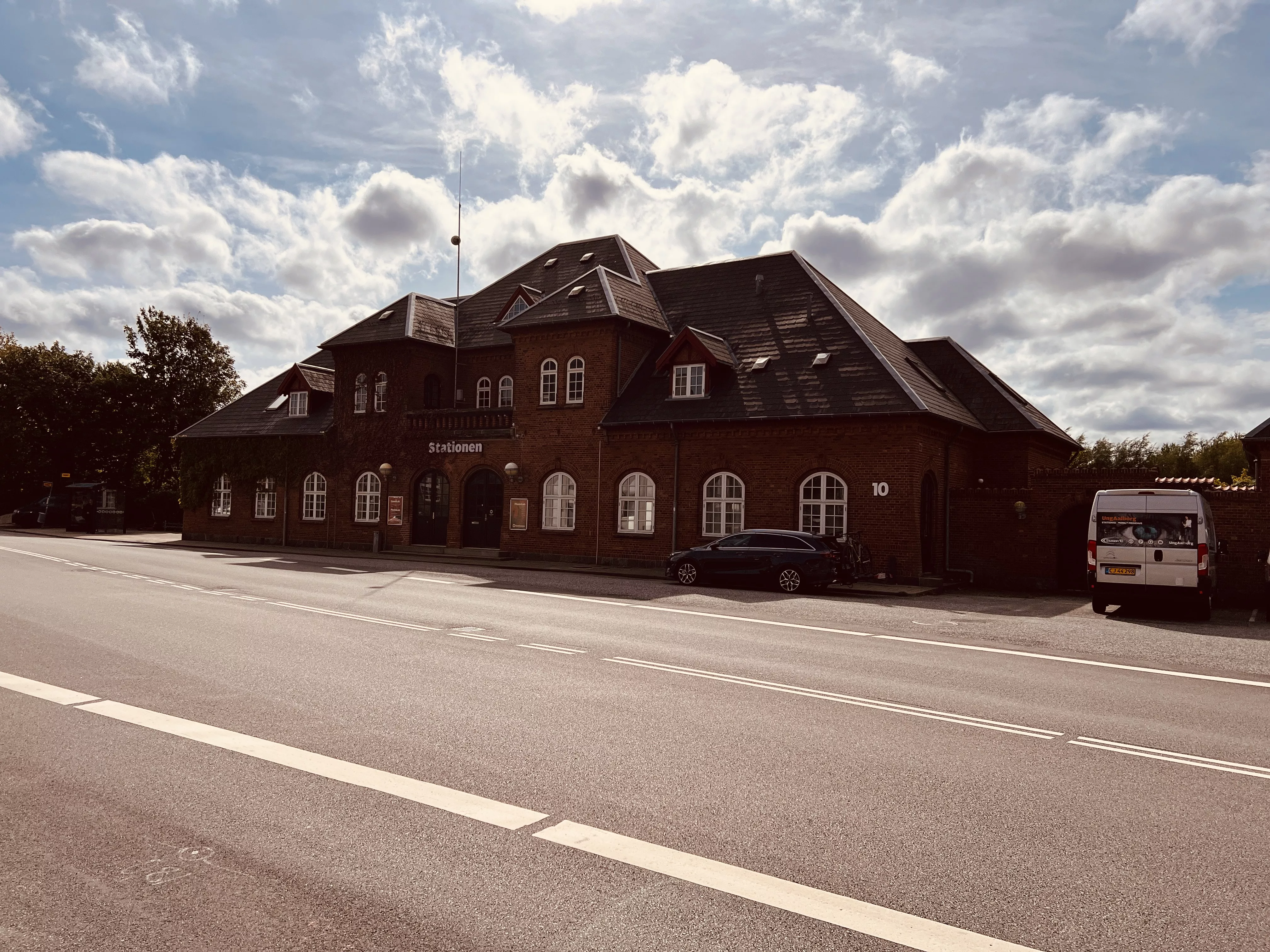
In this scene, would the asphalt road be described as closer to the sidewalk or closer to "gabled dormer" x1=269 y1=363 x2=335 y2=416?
the sidewalk

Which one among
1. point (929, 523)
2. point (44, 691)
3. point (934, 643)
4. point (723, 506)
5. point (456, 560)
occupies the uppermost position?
point (723, 506)

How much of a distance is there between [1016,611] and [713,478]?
34.8 ft

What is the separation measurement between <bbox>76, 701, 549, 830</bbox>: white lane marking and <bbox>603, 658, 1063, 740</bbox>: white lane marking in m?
4.23

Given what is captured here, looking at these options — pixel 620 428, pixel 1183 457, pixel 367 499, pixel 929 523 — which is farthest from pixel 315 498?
pixel 1183 457

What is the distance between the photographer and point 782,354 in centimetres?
2852

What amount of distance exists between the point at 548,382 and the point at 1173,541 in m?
19.2

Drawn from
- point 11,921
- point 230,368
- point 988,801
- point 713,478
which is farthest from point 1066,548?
point 230,368

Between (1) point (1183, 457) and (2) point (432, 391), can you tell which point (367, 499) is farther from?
(1) point (1183, 457)

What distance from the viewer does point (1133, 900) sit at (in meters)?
4.36

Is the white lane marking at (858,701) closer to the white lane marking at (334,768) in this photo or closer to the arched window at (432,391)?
the white lane marking at (334,768)

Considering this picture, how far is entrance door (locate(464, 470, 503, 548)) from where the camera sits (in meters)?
33.5

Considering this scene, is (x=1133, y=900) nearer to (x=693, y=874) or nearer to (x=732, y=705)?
(x=693, y=874)

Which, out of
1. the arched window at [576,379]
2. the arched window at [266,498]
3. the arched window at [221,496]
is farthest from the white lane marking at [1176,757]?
the arched window at [221,496]

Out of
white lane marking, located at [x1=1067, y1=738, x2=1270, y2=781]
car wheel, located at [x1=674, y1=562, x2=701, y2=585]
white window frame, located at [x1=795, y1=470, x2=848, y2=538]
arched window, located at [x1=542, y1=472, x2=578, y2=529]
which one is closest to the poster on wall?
arched window, located at [x1=542, y1=472, x2=578, y2=529]
